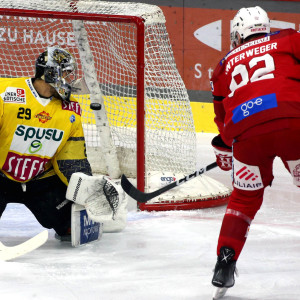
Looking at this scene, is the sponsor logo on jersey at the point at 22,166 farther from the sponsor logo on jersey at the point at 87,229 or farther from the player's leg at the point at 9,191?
the sponsor logo on jersey at the point at 87,229

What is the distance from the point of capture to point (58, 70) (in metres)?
3.40

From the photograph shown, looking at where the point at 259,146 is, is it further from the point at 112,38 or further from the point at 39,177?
the point at 112,38

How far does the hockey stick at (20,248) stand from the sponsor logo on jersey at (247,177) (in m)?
0.93

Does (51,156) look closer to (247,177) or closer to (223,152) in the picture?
(223,152)

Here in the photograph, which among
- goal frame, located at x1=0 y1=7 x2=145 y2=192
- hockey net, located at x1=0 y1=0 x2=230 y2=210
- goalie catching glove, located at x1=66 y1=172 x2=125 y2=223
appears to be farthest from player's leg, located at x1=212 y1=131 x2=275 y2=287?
goal frame, located at x1=0 y1=7 x2=145 y2=192

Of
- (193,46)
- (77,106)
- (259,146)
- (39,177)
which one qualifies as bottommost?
(193,46)

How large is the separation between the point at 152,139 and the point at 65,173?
38.5 inches

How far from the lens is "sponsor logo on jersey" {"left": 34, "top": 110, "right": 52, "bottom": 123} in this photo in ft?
11.1

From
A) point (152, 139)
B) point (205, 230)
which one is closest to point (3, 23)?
point (152, 139)

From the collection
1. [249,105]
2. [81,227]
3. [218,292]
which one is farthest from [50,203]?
[249,105]

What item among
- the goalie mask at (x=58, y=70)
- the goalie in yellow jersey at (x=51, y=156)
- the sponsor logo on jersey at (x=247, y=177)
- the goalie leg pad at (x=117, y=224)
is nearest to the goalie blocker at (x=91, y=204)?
the goalie in yellow jersey at (x=51, y=156)

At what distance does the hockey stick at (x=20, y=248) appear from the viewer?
3.23 metres

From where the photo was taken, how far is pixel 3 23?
4.98 m

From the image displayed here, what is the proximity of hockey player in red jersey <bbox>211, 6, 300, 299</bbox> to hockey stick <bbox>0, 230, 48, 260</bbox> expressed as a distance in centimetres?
83
